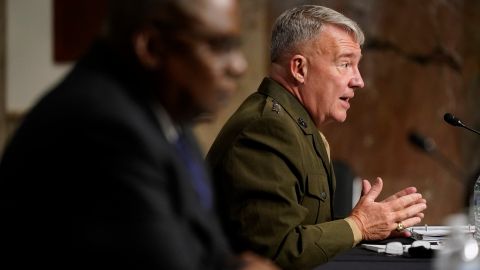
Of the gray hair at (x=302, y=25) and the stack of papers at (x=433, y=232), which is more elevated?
the gray hair at (x=302, y=25)

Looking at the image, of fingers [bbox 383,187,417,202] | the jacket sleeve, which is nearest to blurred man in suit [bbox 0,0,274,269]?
the jacket sleeve

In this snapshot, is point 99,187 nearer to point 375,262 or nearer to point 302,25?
point 375,262

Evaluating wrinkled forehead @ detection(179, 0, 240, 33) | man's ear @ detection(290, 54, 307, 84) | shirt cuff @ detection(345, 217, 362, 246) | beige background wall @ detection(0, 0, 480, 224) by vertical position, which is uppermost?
beige background wall @ detection(0, 0, 480, 224)

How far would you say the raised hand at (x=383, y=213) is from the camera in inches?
93.7

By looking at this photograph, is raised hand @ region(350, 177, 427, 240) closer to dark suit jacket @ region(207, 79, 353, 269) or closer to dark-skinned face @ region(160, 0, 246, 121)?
dark suit jacket @ region(207, 79, 353, 269)

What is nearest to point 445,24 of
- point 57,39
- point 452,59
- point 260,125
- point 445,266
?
point 452,59

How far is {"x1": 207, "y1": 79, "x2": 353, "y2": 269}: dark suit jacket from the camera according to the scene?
2.20 m

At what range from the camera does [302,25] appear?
258 centimetres

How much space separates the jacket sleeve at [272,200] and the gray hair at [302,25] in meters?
0.32

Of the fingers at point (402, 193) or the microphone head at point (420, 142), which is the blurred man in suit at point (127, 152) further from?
the fingers at point (402, 193)

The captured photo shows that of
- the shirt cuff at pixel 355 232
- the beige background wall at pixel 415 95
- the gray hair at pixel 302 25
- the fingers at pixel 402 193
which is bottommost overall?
the shirt cuff at pixel 355 232

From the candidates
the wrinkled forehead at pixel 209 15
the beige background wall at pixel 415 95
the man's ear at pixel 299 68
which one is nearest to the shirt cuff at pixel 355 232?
the man's ear at pixel 299 68

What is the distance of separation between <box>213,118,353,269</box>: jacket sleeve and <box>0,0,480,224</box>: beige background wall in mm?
3526

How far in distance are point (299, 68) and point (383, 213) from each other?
467 millimetres
